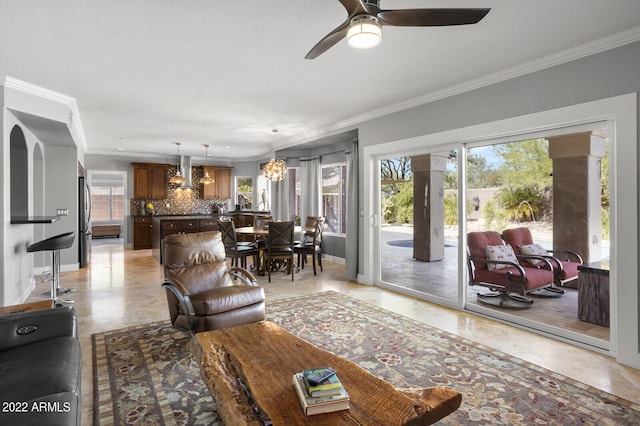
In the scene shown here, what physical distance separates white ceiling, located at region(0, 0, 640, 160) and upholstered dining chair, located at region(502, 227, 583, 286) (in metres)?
1.71

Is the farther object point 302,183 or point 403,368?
point 302,183

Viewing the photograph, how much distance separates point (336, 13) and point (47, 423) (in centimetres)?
278

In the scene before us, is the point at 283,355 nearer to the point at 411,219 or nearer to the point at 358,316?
the point at 358,316

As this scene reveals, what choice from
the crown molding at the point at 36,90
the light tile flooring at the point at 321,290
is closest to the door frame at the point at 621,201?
the light tile flooring at the point at 321,290

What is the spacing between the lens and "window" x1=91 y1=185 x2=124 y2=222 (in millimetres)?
12742

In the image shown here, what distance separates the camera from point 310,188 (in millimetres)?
8289

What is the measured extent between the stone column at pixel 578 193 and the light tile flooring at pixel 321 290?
0.99 meters

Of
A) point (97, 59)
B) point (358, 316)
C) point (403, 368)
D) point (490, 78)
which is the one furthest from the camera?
point (358, 316)

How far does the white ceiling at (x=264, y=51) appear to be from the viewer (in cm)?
247

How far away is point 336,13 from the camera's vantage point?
2.52m

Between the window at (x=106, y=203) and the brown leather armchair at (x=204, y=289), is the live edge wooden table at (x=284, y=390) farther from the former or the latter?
the window at (x=106, y=203)

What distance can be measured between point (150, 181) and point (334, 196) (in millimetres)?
5470

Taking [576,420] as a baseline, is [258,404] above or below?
above

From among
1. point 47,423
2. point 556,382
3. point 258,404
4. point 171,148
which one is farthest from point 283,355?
point 171,148
